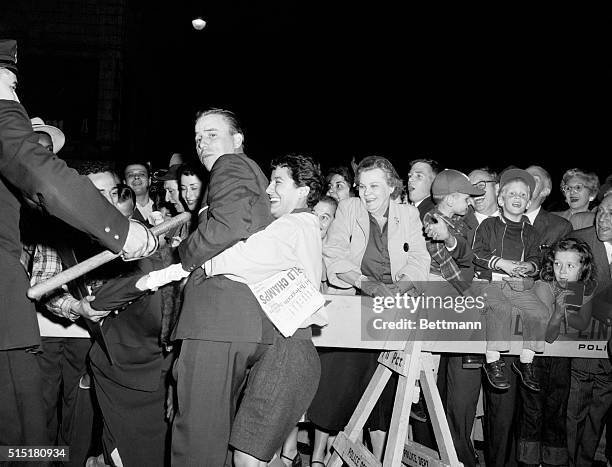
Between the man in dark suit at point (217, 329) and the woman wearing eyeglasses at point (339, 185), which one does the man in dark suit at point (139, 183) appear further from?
the man in dark suit at point (217, 329)

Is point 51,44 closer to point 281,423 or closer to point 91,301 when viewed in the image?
point 91,301

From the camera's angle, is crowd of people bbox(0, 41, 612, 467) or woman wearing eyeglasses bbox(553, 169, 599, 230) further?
woman wearing eyeglasses bbox(553, 169, 599, 230)

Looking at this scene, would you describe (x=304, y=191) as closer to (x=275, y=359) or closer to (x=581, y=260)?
(x=275, y=359)

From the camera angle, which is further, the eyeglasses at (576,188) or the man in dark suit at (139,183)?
the man in dark suit at (139,183)

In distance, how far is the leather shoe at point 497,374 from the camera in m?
4.45

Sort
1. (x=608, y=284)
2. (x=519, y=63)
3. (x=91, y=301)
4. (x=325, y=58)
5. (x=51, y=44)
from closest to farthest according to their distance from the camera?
(x=91, y=301) → (x=608, y=284) → (x=51, y=44) → (x=519, y=63) → (x=325, y=58)

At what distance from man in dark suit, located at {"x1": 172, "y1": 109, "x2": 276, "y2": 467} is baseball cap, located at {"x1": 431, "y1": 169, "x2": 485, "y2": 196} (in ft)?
7.18

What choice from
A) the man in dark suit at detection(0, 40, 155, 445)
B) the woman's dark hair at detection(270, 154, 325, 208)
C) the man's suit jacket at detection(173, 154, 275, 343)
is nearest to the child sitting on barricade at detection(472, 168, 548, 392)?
the woman's dark hair at detection(270, 154, 325, 208)

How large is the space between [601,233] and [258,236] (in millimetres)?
3213

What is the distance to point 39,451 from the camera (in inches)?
116

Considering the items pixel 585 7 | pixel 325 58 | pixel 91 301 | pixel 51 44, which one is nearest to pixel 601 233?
pixel 91 301

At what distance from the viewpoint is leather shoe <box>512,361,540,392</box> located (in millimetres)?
4551

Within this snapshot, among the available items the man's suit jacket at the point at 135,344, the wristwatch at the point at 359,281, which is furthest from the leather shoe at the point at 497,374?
the man's suit jacket at the point at 135,344

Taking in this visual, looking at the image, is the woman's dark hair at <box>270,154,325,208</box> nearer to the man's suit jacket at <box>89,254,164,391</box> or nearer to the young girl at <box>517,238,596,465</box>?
the man's suit jacket at <box>89,254,164,391</box>
